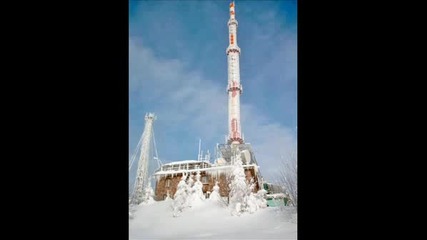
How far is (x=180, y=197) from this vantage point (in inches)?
191

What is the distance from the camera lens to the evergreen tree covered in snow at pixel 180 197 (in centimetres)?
478

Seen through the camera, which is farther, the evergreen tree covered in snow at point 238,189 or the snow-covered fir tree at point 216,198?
the snow-covered fir tree at point 216,198

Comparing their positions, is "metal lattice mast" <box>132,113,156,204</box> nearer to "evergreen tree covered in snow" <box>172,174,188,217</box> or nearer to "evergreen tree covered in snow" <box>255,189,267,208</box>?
"evergreen tree covered in snow" <box>172,174,188,217</box>

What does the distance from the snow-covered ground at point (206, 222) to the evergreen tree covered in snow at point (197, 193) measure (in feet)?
0.18

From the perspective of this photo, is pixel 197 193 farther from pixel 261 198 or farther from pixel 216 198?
pixel 261 198

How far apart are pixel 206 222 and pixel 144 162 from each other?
1.07 m

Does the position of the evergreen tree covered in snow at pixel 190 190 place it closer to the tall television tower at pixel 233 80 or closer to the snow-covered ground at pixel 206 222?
the snow-covered ground at pixel 206 222

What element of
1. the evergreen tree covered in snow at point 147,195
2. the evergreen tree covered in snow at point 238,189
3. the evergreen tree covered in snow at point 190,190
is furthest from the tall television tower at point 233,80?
the evergreen tree covered in snow at point 147,195

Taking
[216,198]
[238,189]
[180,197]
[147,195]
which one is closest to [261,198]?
[238,189]

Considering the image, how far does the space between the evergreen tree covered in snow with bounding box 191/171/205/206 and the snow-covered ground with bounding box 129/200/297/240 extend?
0.05 m
